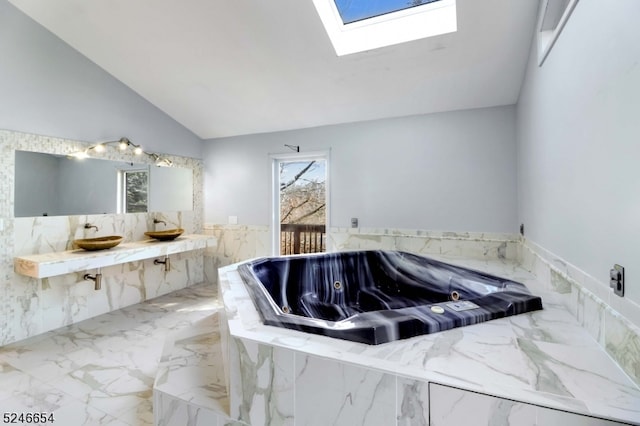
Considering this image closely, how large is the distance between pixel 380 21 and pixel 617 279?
2455mm

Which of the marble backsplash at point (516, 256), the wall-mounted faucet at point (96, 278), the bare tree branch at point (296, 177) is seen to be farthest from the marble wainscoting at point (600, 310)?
the wall-mounted faucet at point (96, 278)

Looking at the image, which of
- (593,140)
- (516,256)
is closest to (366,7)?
(593,140)

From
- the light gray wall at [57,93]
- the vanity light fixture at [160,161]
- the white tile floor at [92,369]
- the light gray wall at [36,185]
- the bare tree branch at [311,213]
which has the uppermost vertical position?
the light gray wall at [57,93]

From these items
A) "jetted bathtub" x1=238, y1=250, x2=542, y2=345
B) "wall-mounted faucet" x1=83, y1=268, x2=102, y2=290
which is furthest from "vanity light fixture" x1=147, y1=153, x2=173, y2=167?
"jetted bathtub" x1=238, y1=250, x2=542, y2=345

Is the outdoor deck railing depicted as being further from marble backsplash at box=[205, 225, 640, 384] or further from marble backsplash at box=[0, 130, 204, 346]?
marble backsplash at box=[0, 130, 204, 346]

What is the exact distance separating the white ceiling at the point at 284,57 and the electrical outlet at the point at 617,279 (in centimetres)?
186

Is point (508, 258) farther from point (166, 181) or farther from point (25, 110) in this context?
point (25, 110)

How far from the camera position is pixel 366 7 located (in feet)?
8.14

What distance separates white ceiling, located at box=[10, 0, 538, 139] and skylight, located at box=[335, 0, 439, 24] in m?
0.30

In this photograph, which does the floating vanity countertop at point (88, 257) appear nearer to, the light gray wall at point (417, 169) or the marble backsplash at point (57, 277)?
the marble backsplash at point (57, 277)

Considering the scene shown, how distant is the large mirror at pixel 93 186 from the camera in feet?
8.91

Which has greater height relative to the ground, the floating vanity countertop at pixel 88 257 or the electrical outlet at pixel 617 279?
the electrical outlet at pixel 617 279

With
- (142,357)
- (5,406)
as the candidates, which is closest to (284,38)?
(142,357)

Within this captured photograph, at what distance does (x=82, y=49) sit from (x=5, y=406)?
123 inches
